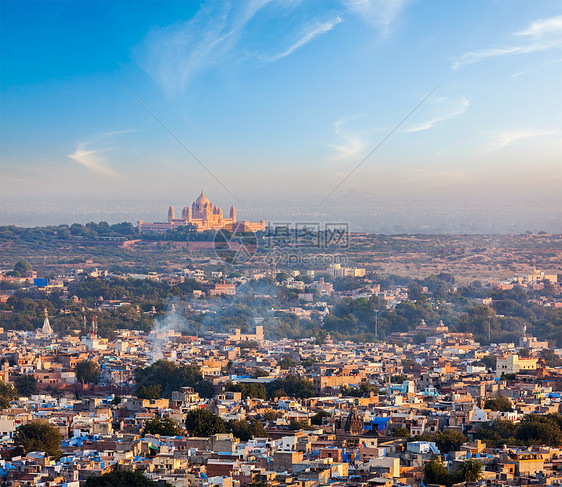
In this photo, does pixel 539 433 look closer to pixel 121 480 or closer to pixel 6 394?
pixel 121 480

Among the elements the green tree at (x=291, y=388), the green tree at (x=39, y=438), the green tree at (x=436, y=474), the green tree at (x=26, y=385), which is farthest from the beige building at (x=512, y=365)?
the green tree at (x=436, y=474)

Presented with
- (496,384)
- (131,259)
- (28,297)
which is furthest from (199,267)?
(496,384)

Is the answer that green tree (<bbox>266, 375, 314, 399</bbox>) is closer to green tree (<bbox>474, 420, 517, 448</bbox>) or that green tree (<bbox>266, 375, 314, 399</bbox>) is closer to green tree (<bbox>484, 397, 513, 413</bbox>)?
green tree (<bbox>484, 397, 513, 413</bbox>)

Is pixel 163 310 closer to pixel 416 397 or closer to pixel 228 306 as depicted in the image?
pixel 228 306

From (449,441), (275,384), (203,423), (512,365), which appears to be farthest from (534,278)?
(449,441)

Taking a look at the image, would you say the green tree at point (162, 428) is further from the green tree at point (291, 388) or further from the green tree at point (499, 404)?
the green tree at point (291, 388)

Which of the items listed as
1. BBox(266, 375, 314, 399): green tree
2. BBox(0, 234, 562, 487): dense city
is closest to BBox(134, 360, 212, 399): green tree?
BBox(0, 234, 562, 487): dense city
